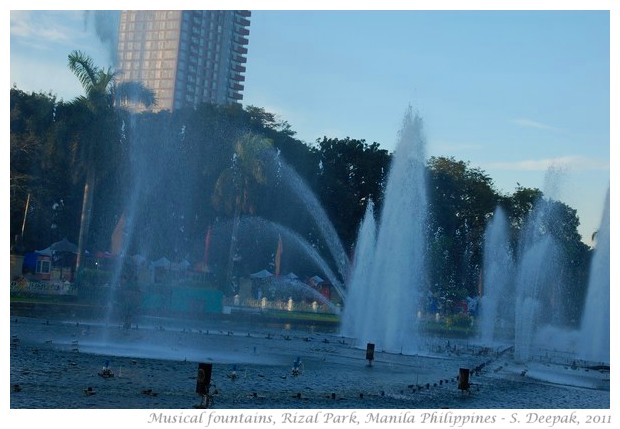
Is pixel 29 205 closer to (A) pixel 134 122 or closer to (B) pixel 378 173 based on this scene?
(A) pixel 134 122

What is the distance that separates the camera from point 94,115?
54.6 m

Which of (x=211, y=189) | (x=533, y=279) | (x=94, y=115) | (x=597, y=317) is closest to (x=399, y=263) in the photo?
(x=597, y=317)

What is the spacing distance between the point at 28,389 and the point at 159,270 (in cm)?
5033

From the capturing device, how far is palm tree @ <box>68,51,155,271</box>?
5453 centimetres

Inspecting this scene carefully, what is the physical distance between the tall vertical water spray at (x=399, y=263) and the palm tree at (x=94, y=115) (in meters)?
20.5

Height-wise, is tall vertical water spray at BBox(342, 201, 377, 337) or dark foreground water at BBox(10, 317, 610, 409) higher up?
tall vertical water spray at BBox(342, 201, 377, 337)

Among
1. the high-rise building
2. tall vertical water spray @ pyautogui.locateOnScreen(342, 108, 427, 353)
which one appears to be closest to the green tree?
tall vertical water spray @ pyautogui.locateOnScreen(342, 108, 427, 353)

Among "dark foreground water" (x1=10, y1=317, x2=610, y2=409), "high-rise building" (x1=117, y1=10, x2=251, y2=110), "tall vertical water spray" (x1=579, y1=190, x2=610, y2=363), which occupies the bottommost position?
"dark foreground water" (x1=10, y1=317, x2=610, y2=409)

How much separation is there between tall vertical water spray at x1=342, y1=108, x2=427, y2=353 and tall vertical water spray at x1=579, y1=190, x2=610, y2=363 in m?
10.0

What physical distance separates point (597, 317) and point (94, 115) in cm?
2973

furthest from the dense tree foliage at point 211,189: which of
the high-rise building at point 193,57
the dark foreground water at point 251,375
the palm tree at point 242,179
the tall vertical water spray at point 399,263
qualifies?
the high-rise building at point 193,57

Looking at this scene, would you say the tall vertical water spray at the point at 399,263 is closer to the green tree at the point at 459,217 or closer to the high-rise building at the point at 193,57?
the green tree at the point at 459,217

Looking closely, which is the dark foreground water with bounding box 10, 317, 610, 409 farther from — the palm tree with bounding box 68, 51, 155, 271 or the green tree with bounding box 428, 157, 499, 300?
the green tree with bounding box 428, 157, 499, 300
